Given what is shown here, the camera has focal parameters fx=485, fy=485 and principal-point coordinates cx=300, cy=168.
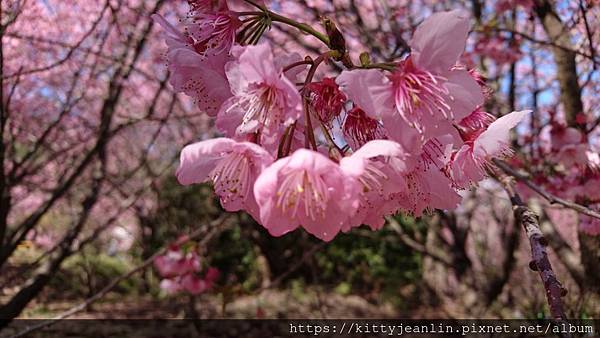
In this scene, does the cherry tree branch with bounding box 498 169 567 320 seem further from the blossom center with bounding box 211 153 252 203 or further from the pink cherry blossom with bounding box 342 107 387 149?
the blossom center with bounding box 211 153 252 203

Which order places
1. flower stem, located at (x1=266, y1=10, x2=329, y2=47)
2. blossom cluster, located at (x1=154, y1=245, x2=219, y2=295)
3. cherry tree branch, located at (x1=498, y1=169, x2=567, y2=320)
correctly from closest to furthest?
cherry tree branch, located at (x1=498, y1=169, x2=567, y2=320)
flower stem, located at (x1=266, y1=10, x2=329, y2=47)
blossom cluster, located at (x1=154, y1=245, x2=219, y2=295)

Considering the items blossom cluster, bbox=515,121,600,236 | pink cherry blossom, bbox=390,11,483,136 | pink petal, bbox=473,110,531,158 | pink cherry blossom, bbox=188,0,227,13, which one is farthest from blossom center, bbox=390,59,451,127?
blossom cluster, bbox=515,121,600,236

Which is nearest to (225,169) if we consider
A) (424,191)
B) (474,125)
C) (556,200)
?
(424,191)

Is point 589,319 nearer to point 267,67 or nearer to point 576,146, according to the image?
point 576,146

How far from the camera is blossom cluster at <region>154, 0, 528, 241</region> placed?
2.33 ft

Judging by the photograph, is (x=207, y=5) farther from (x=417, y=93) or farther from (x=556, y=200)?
(x=556, y=200)

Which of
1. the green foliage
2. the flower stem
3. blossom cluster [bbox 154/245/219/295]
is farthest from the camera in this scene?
the green foliage

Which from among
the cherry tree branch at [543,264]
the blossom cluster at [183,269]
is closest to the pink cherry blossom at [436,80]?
the cherry tree branch at [543,264]

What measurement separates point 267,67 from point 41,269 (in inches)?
96.3

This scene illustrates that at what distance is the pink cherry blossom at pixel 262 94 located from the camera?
72cm

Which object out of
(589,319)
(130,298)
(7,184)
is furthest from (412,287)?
(7,184)

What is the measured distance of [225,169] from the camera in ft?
2.67

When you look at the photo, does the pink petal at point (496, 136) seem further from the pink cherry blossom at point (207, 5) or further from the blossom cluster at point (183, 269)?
the blossom cluster at point (183, 269)

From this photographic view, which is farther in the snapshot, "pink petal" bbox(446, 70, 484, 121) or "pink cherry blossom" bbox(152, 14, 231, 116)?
"pink cherry blossom" bbox(152, 14, 231, 116)
